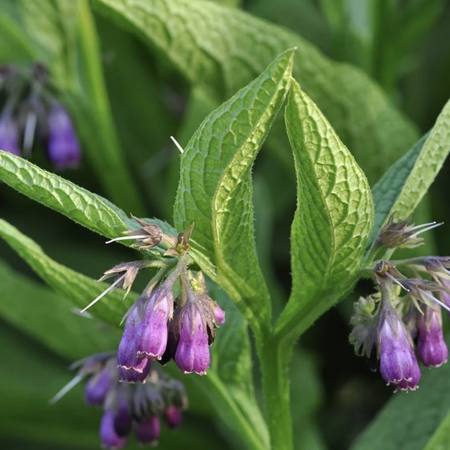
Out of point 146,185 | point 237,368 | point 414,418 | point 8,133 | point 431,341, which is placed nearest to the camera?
point 431,341

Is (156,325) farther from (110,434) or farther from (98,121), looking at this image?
(98,121)

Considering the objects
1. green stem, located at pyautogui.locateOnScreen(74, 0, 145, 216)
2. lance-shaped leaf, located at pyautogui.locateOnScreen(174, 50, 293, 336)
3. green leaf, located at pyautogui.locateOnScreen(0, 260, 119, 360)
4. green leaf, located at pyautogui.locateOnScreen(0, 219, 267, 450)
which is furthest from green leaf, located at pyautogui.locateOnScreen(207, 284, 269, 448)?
green stem, located at pyautogui.locateOnScreen(74, 0, 145, 216)

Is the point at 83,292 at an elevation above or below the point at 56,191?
below

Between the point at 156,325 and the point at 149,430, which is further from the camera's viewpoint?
the point at 149,430

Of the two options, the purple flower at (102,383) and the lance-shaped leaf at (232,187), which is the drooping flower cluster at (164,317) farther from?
the purple flower at (102,383)

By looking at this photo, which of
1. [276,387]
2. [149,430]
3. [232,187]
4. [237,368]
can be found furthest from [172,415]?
[232,187]

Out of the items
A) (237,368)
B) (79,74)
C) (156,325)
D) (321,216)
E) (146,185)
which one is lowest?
(146,185)
